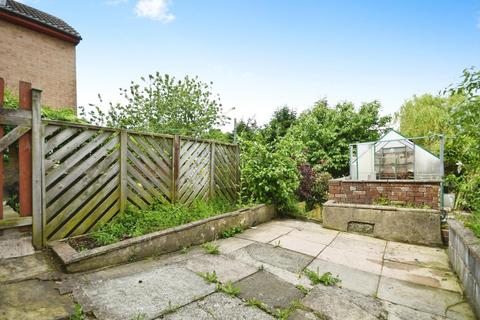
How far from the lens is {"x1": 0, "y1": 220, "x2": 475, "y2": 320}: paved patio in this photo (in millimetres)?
1991

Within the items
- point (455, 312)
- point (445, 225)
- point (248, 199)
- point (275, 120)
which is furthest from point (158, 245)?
point (275, 120)

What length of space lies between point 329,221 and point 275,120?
13184 mm

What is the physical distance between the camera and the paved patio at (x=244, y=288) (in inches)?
78.4

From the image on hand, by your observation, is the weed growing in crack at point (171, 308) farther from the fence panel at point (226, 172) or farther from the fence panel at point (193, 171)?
the fence panel at point (226, 172)

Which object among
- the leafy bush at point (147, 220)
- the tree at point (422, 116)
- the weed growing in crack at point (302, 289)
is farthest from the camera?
the tree at point (422, 116)

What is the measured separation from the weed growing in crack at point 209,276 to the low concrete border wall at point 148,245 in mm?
862

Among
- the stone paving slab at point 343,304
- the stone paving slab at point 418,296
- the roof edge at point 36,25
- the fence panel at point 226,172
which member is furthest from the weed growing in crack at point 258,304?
the roof edge at point 36,25

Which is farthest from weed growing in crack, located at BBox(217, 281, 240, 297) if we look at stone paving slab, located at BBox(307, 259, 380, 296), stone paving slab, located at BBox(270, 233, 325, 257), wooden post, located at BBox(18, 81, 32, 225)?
wooden post, located at BBox(18, 81, 32, 225)

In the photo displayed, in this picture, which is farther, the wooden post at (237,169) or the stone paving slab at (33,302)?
the wooden post at (237,169)

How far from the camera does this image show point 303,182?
819cm

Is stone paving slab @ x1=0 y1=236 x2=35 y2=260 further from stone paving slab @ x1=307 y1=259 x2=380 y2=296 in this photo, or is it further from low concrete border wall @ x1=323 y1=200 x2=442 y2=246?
low concrete border wall @ x1=323 y1=200 x2=442 y2=246

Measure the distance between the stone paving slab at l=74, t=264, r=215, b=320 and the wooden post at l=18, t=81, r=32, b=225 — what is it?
137cm

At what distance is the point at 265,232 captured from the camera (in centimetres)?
476

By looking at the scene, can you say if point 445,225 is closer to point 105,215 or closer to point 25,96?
point 105,215
